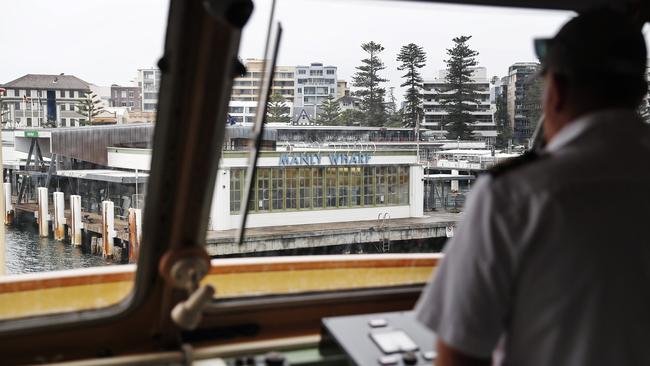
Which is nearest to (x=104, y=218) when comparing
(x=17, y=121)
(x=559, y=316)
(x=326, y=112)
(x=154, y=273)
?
(x=154, y=273)

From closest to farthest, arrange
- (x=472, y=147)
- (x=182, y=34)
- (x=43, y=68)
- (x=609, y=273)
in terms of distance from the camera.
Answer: (x=609, y=273) < (x=182, y=34) < (x=43, y=68) < (x=472, y=147)

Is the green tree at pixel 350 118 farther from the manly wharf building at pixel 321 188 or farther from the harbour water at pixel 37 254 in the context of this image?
the harbour water at pixel 37 254

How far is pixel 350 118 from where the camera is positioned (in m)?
2.09

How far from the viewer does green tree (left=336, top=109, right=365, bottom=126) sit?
2.07 m

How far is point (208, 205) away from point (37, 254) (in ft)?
2.05

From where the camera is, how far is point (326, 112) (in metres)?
2.06

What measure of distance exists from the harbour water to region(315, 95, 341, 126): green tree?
891mm

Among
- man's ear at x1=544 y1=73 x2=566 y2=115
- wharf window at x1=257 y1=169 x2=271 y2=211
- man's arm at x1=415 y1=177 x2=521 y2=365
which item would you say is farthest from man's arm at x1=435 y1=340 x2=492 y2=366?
wharf window at x1=257 y1=169 x2=271 y2=211

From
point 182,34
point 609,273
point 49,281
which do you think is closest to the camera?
point 609,273

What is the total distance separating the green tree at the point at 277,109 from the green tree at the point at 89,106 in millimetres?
516

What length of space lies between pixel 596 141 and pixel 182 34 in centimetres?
111

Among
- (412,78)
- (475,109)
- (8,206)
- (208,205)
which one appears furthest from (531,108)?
(8,206)

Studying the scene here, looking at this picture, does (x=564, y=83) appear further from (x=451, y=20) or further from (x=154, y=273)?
(x=154, y=273)

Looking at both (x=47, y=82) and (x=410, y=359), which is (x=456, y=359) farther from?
(x=47, y=82)
